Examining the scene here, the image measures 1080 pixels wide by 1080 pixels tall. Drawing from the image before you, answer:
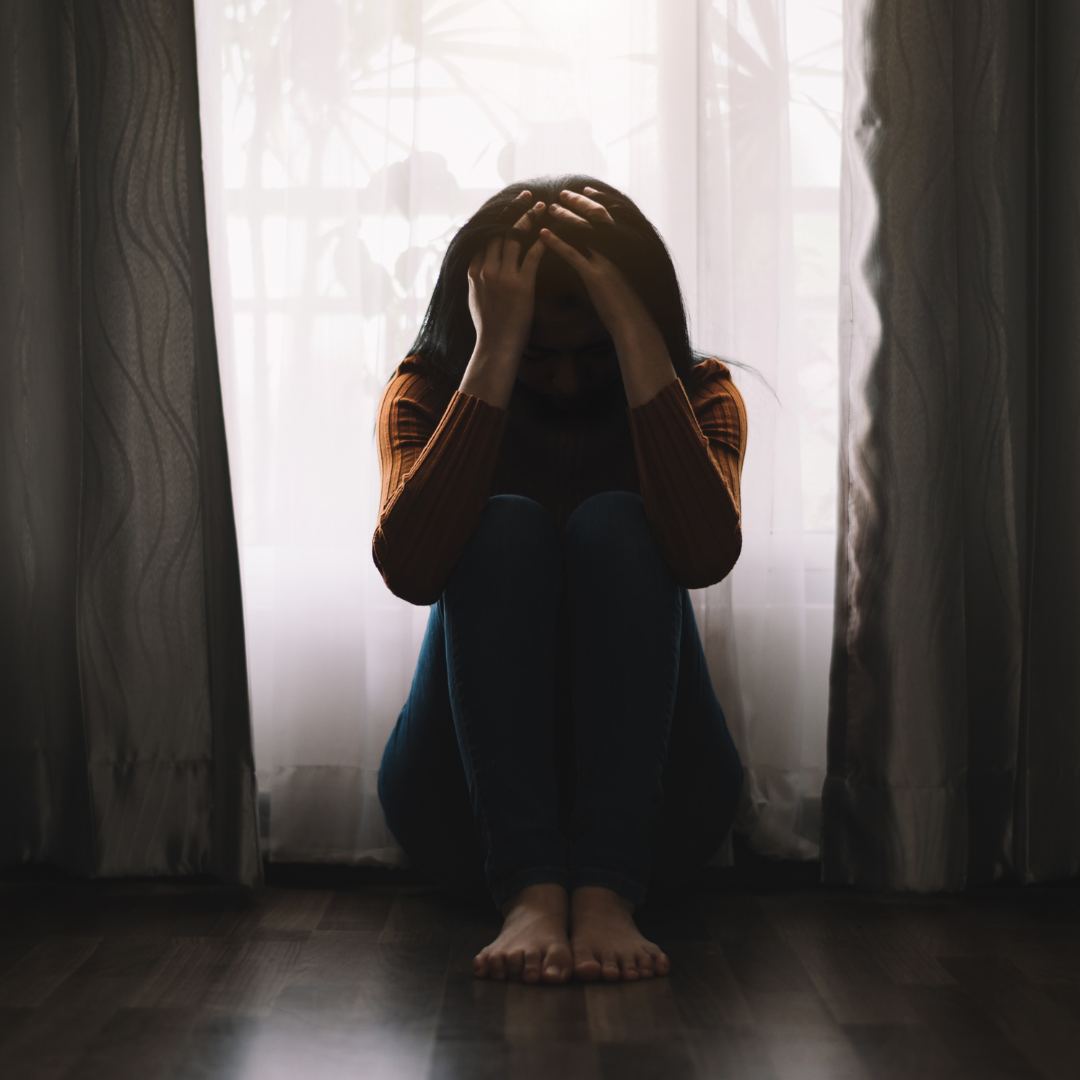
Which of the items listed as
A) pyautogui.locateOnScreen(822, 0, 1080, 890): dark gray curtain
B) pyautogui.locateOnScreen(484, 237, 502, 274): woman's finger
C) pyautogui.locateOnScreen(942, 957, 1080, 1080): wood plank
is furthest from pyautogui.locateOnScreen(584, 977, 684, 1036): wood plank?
pyautogui.locateOnScreen(484, 237, 502, 274): woman's finger

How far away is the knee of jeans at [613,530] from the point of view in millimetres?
979

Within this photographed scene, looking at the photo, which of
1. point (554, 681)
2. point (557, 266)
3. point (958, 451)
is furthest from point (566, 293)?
point (958, 451)

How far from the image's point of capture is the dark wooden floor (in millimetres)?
763

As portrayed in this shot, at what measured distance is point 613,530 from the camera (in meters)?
0.99

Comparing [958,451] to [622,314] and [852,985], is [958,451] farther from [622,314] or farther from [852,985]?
[852,985]

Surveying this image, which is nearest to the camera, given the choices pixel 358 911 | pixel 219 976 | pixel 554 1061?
pixel 554 1061

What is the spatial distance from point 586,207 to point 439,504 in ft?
1.26

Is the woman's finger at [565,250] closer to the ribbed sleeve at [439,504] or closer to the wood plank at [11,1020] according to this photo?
the ribbed sleeve at [439,504]

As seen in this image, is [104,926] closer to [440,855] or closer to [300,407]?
[440,855]

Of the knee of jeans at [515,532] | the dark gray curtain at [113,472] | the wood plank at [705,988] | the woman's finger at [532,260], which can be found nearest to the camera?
the wood plank at [705,988]

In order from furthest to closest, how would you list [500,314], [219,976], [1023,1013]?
[500,314], [219,976], [1023,1013]

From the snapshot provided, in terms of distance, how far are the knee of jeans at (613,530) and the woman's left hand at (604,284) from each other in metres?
0.18

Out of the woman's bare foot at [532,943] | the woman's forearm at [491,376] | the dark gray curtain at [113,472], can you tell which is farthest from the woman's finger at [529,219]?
the woman's bare foot at [532,943]

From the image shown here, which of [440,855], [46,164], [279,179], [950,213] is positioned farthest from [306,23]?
[440,855]
